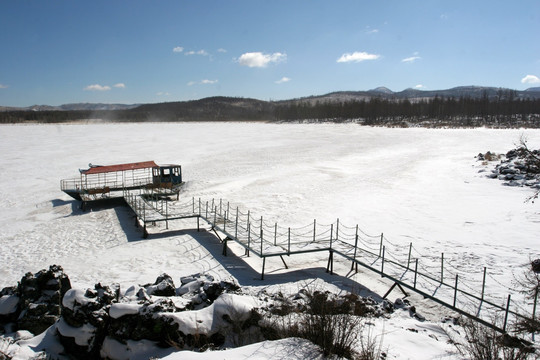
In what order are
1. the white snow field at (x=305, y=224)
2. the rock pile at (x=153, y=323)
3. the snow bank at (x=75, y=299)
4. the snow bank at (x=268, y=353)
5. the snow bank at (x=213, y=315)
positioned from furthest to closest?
the white snow field at (x=305, y=224) < the snow bank at (x=75, y=299) < the snow bank at (x=213, y=315) < the rock pile at (x=153, y=323) < the snow bank at (x=268, y=353)

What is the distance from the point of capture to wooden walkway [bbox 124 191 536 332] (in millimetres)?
9422

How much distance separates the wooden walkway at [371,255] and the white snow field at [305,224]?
1.36 ft

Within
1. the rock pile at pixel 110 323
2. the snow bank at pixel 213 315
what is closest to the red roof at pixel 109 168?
the rock pile at pixel 110 323

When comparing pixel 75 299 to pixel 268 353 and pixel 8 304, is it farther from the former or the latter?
pixel 268 353

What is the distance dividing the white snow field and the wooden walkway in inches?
16.3

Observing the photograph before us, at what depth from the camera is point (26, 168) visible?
107 feet

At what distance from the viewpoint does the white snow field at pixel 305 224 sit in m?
11.9

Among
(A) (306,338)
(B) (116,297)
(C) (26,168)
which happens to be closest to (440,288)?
(A) (306,338)

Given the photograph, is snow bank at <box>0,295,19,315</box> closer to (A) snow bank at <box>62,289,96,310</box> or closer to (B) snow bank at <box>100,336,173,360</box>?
(A) snow bank at <box>62,289,96,310</box>

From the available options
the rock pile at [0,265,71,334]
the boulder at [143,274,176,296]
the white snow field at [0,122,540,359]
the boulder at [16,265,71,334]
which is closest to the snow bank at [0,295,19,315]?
the rock pile at [0,265,71,334]

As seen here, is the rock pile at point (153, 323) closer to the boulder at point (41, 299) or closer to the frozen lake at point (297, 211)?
the boulder at point (41, 299)

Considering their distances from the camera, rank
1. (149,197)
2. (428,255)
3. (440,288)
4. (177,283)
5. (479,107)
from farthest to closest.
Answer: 1. (479,107)
2. (149,197)
3. (428,255)
4. (177,283)
5. (440,288)

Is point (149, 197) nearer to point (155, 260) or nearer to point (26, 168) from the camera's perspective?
point (155, 260)

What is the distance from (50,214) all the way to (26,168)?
51.2 feet
